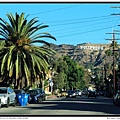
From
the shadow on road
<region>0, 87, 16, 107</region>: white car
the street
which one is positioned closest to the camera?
the street

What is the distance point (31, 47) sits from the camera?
1754 inches

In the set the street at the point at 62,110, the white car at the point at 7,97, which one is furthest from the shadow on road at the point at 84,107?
the white car at the point at 7,97

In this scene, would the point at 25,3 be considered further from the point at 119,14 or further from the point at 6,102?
the point at 119,14

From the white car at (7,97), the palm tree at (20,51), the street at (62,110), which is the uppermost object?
the palm tree at (20,51)

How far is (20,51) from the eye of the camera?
143 ft

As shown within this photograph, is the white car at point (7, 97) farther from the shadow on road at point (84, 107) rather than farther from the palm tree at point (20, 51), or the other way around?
the palm tree at point (20, 51)

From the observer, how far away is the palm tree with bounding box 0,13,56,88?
42.9 meters

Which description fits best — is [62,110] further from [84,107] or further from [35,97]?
[35,97]

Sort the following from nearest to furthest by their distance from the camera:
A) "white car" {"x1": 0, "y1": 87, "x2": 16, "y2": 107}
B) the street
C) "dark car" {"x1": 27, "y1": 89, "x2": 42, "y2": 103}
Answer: the street
"white car" {"x1": 0, "y1": 87, "x2": 16, "y2": 107}
"dark car" {"x1": 27, "y1": 89, "x2": 42, "y2": 103}

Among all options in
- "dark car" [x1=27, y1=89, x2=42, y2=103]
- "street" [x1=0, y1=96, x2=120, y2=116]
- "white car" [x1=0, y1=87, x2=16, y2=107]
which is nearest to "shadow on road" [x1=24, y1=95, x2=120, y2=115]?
"street" [x1=0, y1=96, x2=120, y2=116]

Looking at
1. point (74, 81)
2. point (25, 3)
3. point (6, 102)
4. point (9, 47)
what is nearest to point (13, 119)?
point (25, 3)

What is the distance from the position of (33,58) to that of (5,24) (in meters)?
4.97

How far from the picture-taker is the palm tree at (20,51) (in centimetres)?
4294

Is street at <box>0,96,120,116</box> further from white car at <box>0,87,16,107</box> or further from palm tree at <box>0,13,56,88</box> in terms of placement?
palm tree at <box>0,13,56,88</box>
